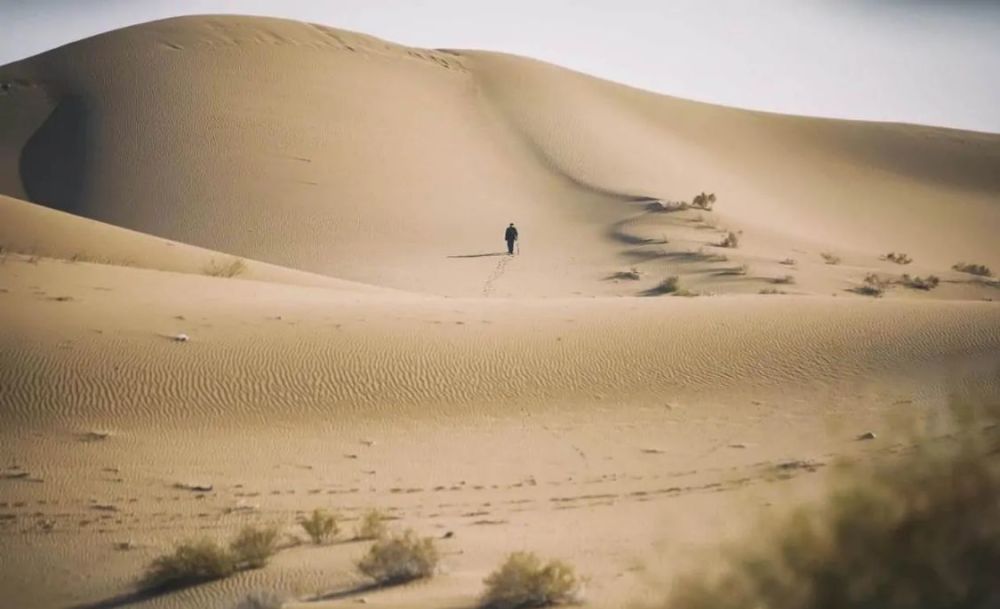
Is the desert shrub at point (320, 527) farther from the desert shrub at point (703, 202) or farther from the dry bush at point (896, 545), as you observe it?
the desert shrub at point (703, 202)

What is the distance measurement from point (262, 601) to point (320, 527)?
159cm

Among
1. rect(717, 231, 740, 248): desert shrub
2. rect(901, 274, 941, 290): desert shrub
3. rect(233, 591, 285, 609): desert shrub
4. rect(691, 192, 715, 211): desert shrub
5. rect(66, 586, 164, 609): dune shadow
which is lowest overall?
rect(66, 586, 164, 609): dune shadow

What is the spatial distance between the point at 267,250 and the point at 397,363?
87.6 ft

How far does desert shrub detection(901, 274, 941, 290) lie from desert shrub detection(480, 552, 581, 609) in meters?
26.0

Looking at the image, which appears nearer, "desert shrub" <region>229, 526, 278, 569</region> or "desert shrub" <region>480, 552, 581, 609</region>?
"desert shrub" <region>480, 552, 581, 609</region>

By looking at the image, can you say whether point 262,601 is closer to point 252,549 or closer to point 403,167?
point 252,549

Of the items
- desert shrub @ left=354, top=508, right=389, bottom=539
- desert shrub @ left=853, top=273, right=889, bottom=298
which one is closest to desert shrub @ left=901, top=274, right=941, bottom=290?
desert shrub @ left=853, top=273, right=889, bottom=298

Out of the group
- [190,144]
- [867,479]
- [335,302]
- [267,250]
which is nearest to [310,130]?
[190,144]

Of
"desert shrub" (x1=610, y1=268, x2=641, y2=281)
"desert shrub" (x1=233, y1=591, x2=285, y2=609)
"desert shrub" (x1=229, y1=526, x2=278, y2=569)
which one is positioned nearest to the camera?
"desert shrub" (x1=233, y1=591, x2=285, y2=609)

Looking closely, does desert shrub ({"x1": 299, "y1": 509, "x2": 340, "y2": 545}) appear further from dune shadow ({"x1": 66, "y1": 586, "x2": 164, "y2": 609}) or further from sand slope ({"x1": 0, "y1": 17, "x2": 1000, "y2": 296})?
sand slope ({"x1": 0, "y1": 17, "x2": 1000, "y2": 296})

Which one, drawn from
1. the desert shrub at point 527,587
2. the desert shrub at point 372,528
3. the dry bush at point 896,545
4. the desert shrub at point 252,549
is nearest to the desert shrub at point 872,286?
the desert shrub at point 372,528

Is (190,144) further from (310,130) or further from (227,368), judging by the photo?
(227,368)

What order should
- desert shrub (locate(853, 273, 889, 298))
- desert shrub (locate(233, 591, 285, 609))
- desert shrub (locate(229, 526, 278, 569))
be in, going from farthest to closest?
desert shrub (locate(853, 273, 889, 298)) < desert shrub (locate(229, 526, 278, 569)) < desert shrub (locate(233, 591, 285, 609))

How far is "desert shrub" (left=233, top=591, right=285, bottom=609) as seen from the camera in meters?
6.93
